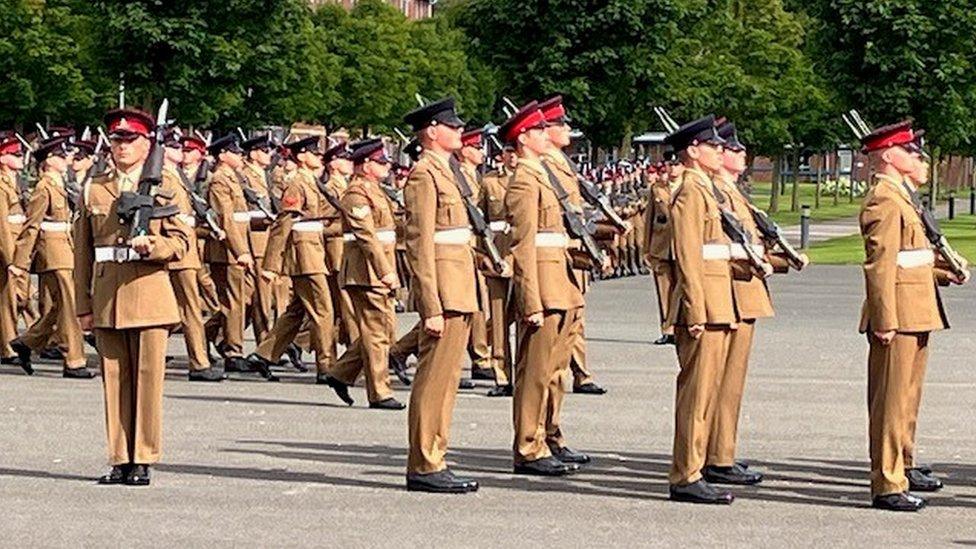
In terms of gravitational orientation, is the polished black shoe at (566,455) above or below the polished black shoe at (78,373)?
above

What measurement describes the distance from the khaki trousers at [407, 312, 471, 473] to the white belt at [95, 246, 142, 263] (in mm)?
Result: 1564

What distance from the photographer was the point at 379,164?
16.2m

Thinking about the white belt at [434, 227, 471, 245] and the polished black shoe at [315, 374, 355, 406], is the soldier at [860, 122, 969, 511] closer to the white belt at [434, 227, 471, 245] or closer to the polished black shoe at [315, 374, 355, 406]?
the white belt at [434, 227, 471, 245]

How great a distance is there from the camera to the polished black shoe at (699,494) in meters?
11.2

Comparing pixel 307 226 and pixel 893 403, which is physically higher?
pixel 307 226

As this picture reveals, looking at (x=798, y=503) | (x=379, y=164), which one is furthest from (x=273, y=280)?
(x=798, y=503)

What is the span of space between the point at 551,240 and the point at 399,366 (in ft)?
15.1

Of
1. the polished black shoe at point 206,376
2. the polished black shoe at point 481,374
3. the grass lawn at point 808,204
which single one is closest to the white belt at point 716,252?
the polished black shoe at point 481,374

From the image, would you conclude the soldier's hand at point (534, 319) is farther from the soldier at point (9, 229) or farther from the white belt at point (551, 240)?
the soldier at point (9, 229)

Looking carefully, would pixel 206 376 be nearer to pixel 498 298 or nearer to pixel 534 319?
pixel 498 298

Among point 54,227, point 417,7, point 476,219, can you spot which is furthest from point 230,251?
point 417,7

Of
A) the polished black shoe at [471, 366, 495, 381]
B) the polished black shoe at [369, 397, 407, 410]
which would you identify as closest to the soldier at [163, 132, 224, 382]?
the polished black shoe at [369, 397, 407, 410]

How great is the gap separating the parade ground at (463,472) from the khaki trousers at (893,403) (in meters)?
0.24

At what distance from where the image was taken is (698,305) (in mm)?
11297
